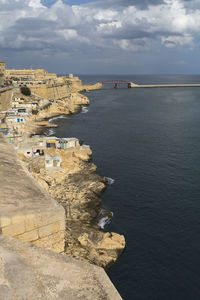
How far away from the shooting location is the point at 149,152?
48344 mm

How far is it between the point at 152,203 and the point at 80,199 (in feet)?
28.4

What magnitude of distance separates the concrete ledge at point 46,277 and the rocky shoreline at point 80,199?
8.87m

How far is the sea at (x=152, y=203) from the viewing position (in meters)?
20.0

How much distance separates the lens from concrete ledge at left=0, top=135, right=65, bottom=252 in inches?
267

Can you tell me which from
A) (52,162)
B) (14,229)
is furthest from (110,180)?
(14,229)

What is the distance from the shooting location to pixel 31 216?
6949mm

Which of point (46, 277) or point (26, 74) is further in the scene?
point (26, 74)

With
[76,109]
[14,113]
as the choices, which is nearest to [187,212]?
[14,113]

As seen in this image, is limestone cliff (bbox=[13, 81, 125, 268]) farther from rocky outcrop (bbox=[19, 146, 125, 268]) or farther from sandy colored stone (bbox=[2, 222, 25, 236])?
sandy colored stone (bbox=[2, 222, 25, 236])

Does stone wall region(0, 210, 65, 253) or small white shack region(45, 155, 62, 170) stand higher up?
stone wall region(0, 210, 65, 253)

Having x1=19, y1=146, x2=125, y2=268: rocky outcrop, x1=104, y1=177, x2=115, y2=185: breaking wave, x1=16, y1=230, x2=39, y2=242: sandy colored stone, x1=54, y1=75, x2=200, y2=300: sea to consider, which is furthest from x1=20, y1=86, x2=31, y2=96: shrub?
x1=16, y1=230, x2=39, y2=242: sandy colored stone

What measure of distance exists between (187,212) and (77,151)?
2072cm

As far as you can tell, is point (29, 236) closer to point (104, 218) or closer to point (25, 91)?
point (104, 218)

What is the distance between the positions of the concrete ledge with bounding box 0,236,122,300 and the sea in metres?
15.6
